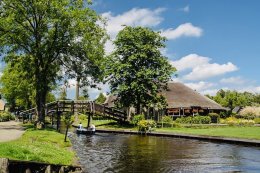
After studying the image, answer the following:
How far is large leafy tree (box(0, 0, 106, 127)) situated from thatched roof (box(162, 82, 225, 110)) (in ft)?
97.7

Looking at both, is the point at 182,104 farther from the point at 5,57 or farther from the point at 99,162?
the point at 99,162

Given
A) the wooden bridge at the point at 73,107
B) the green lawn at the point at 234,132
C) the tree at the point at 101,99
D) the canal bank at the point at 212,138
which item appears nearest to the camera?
the canal bank at the point at 212,138

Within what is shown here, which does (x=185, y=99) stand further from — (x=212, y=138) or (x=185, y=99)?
(x=212, y=138)

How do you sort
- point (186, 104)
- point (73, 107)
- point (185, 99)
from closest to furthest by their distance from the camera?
point (73, 107), point (186, 104), point (185, 99)

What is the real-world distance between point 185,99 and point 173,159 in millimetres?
47650

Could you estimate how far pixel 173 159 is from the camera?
80.1 feet

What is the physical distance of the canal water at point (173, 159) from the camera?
20578mm

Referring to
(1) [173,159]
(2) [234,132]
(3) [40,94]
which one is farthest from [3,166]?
(2) [234,132]

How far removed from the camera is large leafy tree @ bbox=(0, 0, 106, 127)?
122 ft

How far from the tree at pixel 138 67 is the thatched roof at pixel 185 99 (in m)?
12.3

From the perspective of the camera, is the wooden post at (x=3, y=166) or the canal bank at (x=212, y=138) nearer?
the wooden post at (x=3, y=166)

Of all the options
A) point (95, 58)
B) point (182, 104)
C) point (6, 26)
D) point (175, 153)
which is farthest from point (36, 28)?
point (182, 104)

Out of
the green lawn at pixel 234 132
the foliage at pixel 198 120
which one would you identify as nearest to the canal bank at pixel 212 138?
the green lawn at pixel 234 132

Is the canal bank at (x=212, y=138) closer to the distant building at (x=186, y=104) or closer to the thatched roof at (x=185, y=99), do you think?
the distant building at (x=186, y=104)
